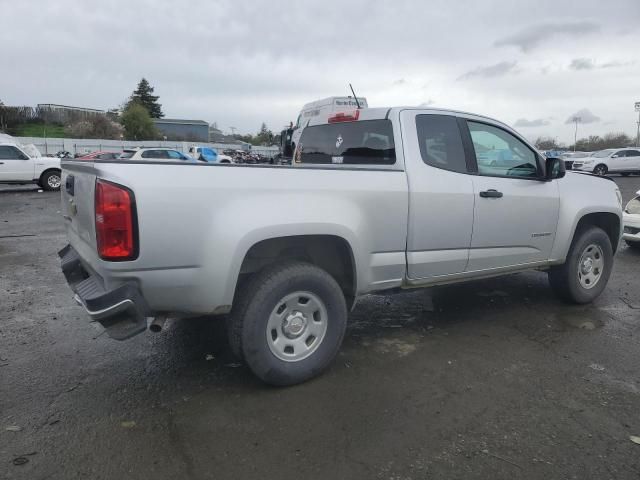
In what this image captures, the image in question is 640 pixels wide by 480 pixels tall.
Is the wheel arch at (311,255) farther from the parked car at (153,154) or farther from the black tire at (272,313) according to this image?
the parked car at (153,154)

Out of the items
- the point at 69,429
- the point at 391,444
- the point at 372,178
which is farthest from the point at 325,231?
the point at 69,429

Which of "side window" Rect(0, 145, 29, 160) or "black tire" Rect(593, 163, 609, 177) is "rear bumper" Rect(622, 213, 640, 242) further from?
"black tire" Rect(593, 163, 609, 177)

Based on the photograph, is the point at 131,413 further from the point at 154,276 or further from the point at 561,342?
the point at 561,342

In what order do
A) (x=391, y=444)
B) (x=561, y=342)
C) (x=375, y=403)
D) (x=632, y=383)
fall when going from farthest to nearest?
(x=561, y=342) < (x=632, y=383) < (x=375, y=403) < (x=391, y=444)

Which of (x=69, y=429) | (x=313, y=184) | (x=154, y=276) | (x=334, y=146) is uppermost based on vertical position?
(x=334, y=146)

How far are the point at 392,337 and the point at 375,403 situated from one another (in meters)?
1.18

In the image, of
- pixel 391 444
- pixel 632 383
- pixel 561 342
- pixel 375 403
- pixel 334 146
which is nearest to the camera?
pixel 391 444

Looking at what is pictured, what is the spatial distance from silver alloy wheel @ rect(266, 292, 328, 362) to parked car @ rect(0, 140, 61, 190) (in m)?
18.0

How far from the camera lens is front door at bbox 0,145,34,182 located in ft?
56.9

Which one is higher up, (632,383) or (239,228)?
(239,228)

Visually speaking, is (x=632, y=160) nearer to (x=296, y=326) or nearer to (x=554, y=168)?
(x=554, y=168)

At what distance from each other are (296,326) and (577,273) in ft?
10.9

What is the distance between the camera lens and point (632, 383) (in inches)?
136

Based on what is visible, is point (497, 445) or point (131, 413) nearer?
point (497, 445)
